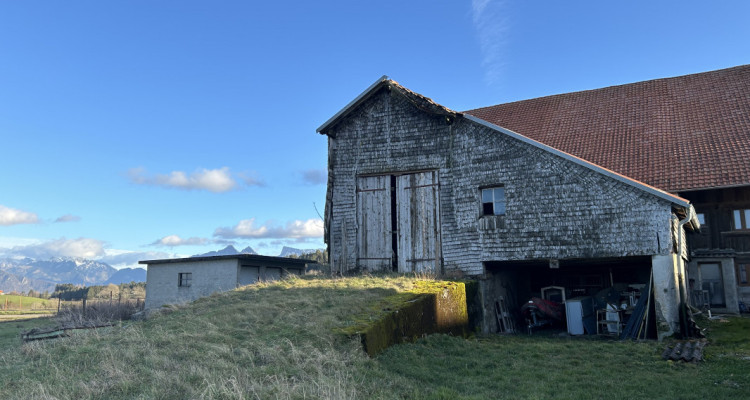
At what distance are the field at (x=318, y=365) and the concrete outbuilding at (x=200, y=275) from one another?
13.6 meters

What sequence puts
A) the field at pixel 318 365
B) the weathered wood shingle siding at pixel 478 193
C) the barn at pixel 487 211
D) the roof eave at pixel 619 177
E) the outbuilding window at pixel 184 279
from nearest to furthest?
1. the field at pixel 318 365
2. the roof eave at pixel 619 177
3. the barn at pixel 487 211
4. the weathered wood shingle siding at pixel 478 193
5. the outbuilding window at pixel 184 279

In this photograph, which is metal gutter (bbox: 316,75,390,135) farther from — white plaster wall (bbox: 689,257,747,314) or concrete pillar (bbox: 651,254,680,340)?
white plaster wall (bbox: 689,257,747,314)

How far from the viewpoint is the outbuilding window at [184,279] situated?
26716mm

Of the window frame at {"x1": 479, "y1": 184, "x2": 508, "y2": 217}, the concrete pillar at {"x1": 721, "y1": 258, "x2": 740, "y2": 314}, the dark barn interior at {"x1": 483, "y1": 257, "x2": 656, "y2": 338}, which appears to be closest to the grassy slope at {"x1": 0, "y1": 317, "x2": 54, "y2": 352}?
the window frame at {"x1": 479, "y1": 184, "x2": 508, "y2": 217}

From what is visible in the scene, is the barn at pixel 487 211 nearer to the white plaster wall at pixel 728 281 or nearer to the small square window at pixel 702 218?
the small square window at pixel 702 218

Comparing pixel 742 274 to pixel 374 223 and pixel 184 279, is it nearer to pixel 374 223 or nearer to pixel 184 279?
pixel 374 223

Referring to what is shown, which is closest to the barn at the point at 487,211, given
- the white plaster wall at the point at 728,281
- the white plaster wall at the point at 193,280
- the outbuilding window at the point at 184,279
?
the white plaster wall at the point at 728,281

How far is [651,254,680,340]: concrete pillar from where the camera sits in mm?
12969

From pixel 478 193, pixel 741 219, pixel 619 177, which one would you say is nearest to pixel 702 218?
pixel 741 219

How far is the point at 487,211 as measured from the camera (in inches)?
626

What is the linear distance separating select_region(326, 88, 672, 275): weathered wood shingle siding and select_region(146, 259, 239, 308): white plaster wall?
10.1 meters

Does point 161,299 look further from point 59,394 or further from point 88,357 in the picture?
point 59,394

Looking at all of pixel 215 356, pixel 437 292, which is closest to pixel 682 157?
pixel 437 292

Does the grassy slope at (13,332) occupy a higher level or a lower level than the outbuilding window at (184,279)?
lower
